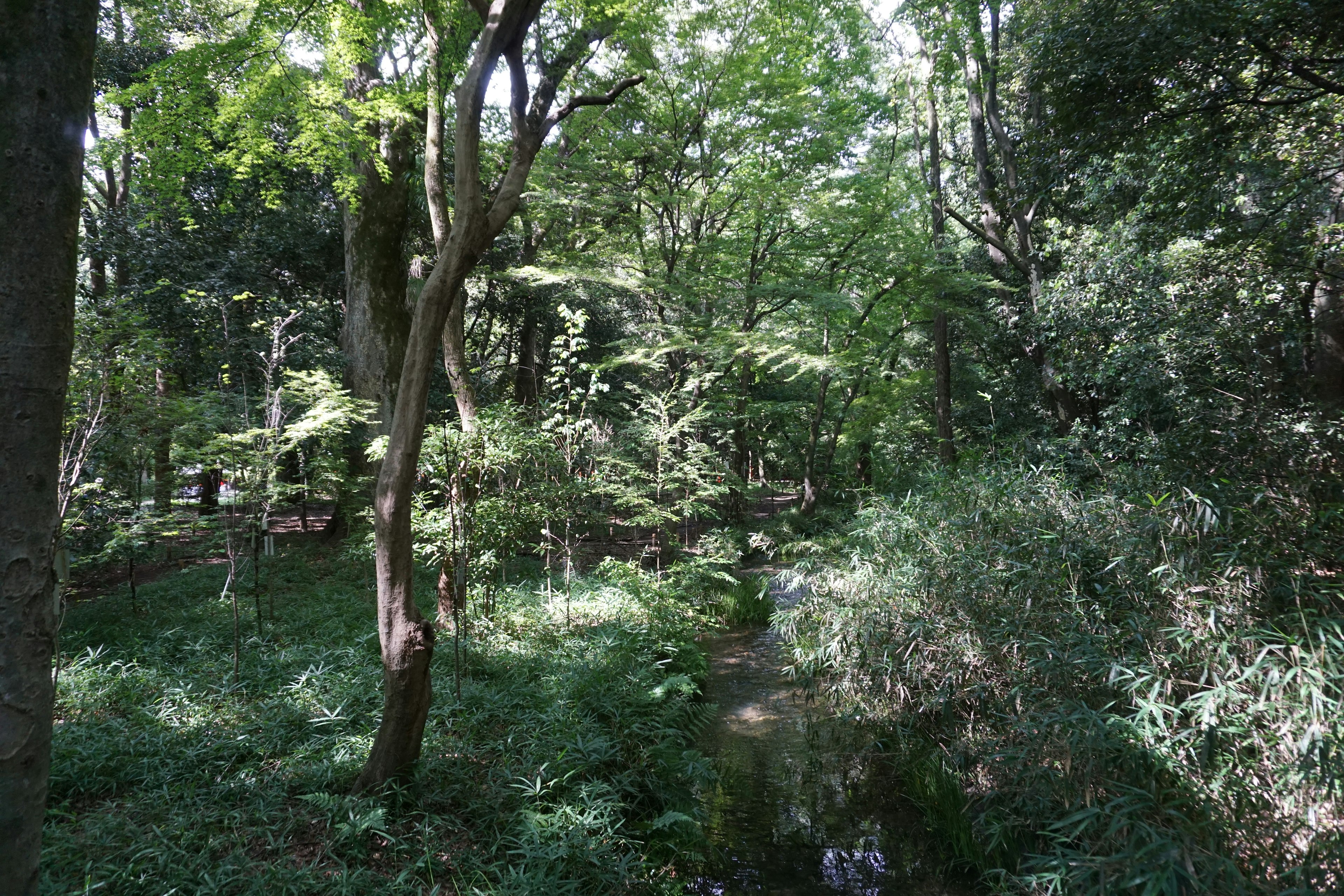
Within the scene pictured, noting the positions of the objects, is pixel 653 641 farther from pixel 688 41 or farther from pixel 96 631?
pixel 688 41

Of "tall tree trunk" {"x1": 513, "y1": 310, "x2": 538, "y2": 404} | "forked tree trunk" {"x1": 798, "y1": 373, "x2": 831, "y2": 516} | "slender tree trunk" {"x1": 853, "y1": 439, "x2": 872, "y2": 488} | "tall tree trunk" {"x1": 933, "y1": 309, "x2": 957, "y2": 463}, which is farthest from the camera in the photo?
"slender tree trunk" {"x1": 853, "y1": 439, "x2": 872, "y2": 488}

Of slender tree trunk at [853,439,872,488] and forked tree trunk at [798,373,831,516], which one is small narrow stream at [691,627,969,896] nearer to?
forked tree trunk at [798,373,831,516]

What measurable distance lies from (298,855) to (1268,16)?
23.0 ft

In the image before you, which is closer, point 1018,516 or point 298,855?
point 298,855

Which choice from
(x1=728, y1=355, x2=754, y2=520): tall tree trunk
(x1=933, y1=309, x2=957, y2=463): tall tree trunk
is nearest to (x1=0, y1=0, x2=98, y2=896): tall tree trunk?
(x1=728, y1=355, x2=754, y2=520): tall tree trunk

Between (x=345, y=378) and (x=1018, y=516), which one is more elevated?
(x=345, y=378)

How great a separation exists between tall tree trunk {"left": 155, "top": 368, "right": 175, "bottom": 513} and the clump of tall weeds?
5.88 meters

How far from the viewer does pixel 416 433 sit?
302 centimetres

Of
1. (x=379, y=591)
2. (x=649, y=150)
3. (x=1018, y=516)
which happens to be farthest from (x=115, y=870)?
(x=649, y=150)

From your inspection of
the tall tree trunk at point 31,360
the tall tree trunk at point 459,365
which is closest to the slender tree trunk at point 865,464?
the tall tree trunk at point 459,365

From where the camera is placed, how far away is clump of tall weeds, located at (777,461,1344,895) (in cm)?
262

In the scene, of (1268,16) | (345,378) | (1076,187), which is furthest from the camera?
(1076,187)

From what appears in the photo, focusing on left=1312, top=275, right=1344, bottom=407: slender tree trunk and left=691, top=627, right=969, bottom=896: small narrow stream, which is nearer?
left=691, top=627, right=969, bottom=896: small narrow stream

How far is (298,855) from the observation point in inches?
108
